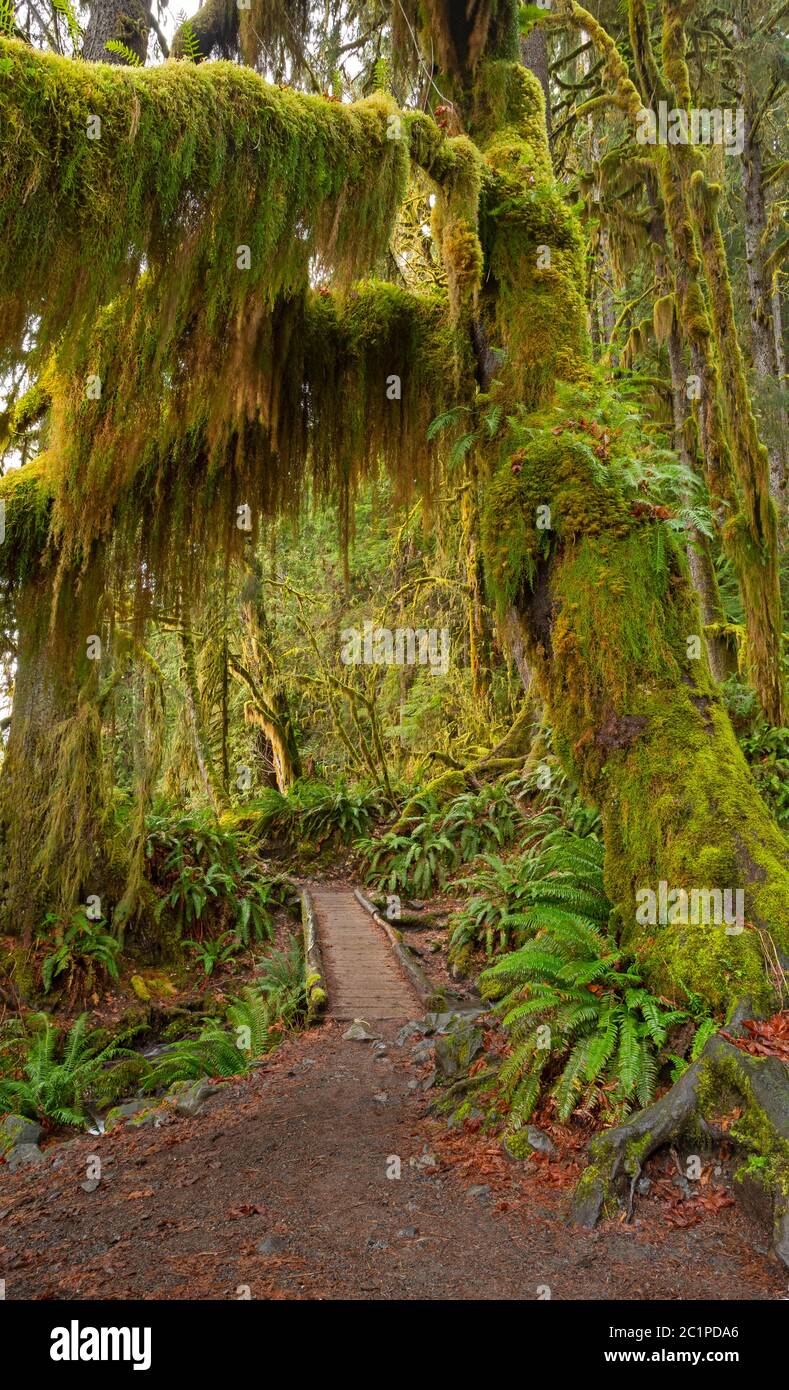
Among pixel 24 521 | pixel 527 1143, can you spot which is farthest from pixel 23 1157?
pixel 24 521

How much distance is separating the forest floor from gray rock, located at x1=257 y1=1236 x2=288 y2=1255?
A: 0.01m

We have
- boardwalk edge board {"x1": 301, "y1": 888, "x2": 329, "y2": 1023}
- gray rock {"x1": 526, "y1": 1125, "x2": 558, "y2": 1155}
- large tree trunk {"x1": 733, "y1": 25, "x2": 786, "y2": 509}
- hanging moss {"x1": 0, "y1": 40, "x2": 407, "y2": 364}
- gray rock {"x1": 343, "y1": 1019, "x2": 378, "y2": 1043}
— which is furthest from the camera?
large tree trunk {"x1": 733, "y1": 25, "x2": 786, "y2": 509}

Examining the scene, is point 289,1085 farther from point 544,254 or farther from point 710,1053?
point 544,254

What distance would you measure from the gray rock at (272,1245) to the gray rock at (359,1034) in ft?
10.1

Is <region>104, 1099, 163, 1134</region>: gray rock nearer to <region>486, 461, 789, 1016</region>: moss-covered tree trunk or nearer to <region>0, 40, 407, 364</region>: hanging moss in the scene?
<region>486, 461, 789, 1016</region>: moss-covered tree trunk

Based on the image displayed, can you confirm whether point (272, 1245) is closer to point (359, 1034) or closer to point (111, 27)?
point (359, 1034)

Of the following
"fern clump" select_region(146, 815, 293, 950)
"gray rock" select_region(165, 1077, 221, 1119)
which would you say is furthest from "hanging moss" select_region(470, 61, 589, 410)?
"fern clump" select_region(146, 815, 293, 950)

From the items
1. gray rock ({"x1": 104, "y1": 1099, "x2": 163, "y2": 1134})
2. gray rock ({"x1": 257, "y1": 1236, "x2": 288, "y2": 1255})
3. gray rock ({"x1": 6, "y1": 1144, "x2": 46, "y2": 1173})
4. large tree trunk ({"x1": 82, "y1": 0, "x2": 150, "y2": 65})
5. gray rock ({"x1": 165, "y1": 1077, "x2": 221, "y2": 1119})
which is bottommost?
gray rock ({"x1": 6, "y1": 1144, "x2": 46, "y2": 1173})

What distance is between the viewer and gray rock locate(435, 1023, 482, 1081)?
4867 mm

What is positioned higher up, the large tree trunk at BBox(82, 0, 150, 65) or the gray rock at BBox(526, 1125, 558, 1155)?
the large tree trunk at BBox(82, 0, 150, 65)

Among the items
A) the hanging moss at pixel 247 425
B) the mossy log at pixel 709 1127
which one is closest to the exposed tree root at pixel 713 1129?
the mossy log at pixel 709 1127

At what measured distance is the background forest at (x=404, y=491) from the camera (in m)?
3.95

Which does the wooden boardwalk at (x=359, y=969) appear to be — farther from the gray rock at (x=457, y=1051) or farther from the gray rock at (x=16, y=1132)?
the gray rock at (x=16, y=1132)
